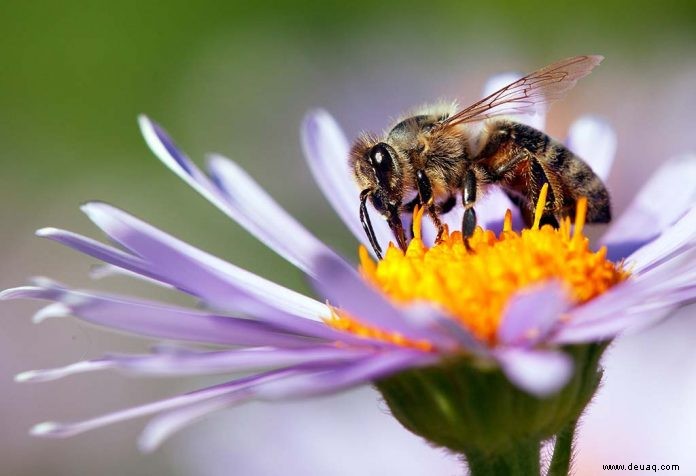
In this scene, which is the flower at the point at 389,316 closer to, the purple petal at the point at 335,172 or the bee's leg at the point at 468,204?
the bee's leg at the point at 468,204

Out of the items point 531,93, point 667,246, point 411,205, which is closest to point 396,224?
point 411,205

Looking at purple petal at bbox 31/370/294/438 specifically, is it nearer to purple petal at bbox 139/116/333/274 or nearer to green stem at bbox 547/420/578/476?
green stem at bbox 547/420/578/476

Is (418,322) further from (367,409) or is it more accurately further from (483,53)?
(483,53)

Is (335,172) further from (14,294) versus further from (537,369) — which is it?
(537,369)

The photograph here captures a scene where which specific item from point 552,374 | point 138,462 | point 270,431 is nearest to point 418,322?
point 552,374

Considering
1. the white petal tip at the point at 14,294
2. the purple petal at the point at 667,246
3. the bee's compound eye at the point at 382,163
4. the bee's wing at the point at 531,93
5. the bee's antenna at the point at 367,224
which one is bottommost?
the white petal tip at the point at 14,294

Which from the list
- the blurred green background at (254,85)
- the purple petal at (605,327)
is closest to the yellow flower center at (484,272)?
the purple petal at (605,327)
